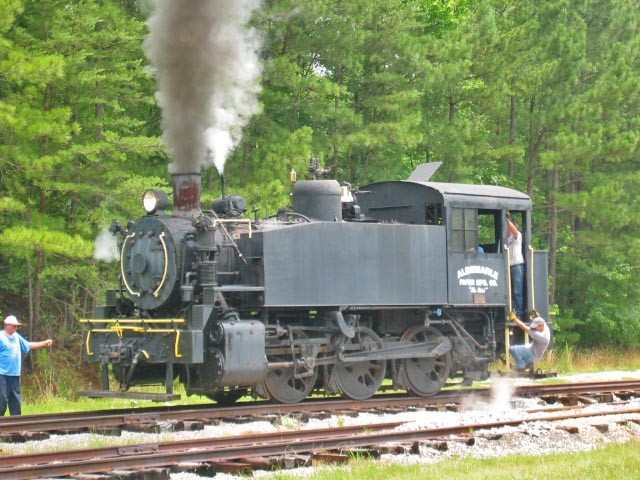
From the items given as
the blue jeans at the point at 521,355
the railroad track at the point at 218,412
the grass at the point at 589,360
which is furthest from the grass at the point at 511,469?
the grass at the point at 589,360

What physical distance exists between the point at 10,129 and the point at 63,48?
1.94 m

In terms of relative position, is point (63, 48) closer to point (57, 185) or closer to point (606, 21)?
point (57, 185)

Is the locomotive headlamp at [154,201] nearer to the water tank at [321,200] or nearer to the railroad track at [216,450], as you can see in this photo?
the water tank at [321,200]

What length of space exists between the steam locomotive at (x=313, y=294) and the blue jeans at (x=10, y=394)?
1020mm

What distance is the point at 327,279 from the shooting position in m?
13.1

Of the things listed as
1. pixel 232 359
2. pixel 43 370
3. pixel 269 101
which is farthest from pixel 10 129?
pixel 232 359

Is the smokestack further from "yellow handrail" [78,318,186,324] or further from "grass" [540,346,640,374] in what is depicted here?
"grass" [540,346,640,374]

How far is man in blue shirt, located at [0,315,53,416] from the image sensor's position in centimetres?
1177

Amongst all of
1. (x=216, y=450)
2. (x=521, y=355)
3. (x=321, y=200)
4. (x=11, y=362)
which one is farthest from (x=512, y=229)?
(x=216, y=450)

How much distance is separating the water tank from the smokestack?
66.8 inches

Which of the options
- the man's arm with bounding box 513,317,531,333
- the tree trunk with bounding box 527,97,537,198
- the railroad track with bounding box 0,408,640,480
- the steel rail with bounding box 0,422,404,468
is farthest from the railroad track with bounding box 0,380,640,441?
the tree trunk with bounding box 527,97,537,198

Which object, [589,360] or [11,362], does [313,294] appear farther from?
[589,360]

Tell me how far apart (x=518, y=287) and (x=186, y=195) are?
19.1 feet

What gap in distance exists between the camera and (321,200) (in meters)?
13.7
